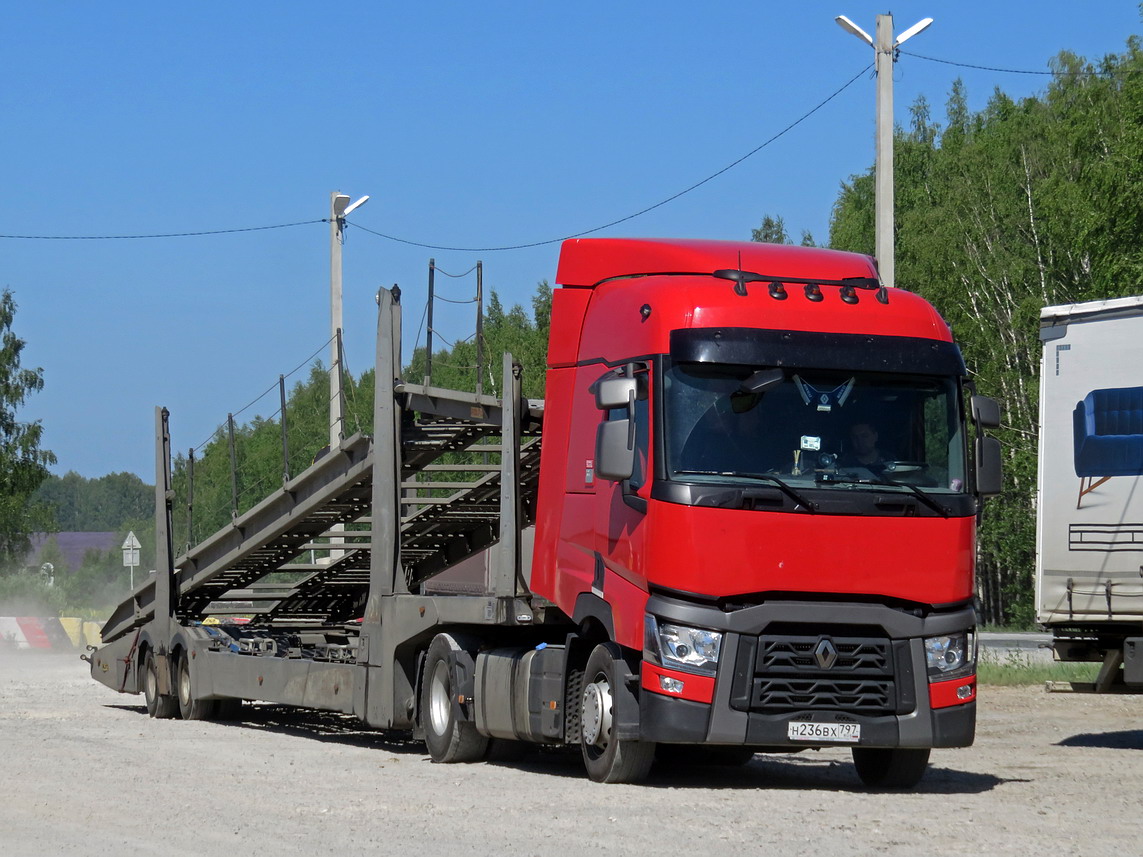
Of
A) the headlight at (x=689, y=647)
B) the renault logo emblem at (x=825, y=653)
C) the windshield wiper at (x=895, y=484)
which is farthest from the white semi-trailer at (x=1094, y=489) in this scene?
the headlight at (x=689, y=647)

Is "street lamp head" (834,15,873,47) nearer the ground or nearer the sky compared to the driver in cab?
nearer the sky

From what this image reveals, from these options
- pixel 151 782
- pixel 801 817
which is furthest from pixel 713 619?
pixel 151 782

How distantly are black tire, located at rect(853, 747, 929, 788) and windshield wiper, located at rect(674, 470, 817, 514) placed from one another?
1.84 metres

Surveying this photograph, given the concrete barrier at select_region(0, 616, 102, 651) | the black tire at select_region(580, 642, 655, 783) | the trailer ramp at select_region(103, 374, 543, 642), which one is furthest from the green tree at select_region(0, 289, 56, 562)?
the black tire at select_region(580, 642, 655, 783)

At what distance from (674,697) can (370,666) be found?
15.8ft

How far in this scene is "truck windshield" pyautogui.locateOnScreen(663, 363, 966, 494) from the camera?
33.8 feet

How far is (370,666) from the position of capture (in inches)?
564

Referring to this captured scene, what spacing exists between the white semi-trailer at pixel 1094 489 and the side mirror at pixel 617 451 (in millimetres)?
5401

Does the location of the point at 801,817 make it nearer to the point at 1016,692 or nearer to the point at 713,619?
the point at 713,619

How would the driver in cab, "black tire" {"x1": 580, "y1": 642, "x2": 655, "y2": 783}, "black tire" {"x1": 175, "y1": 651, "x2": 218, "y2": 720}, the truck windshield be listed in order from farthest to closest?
"black tire" {"x1": 175, "y1": 651, "x2": 218, "y2": 720} < "black tire" {"x1": 580, "y1": 642, "x2": 655, "y2": 783} < the driver in cab < the truck windshield

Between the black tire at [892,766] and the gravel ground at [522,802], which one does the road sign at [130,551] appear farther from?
the black tire at [892,766]

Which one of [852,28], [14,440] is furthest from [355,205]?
[14,440]

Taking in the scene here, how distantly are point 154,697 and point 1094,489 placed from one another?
11012mm

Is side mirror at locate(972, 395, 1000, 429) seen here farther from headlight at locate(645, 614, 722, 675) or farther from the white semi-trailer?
the white semi-trailer
